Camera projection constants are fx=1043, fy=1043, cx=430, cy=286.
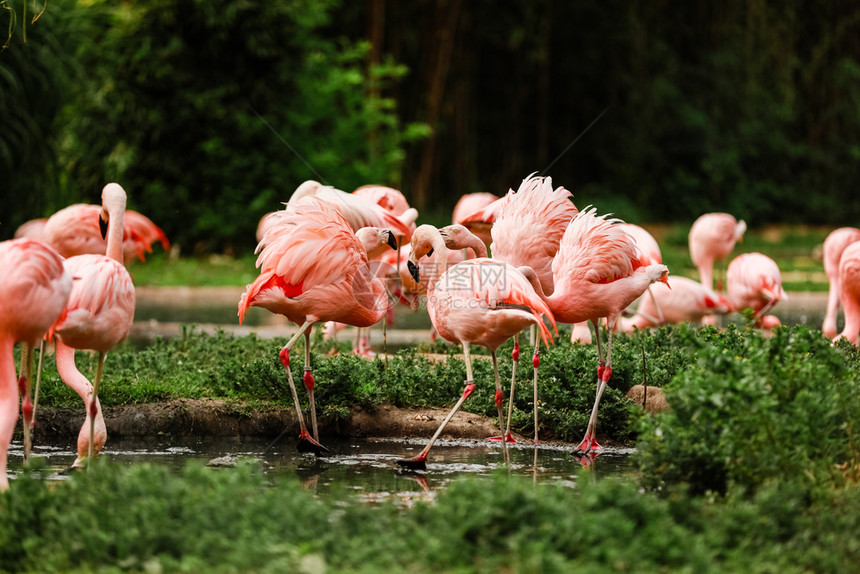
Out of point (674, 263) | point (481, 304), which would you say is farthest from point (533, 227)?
point (674, 263)

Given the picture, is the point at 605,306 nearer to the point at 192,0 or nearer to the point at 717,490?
the point at 717,490

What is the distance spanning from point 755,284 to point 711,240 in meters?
1.26

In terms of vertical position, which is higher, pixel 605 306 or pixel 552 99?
pixel 552 99

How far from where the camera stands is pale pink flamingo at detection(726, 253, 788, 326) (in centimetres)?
919

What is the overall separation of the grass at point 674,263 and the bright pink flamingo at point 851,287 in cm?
463

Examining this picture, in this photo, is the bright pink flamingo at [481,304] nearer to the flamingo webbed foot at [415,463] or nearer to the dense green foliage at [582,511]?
the flamingo webbed foot at [415,463]

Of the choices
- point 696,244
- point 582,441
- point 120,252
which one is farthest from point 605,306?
point 696,244

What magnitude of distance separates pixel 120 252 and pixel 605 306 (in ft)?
8.82

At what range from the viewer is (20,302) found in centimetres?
412

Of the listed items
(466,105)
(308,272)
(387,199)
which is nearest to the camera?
(308,272)

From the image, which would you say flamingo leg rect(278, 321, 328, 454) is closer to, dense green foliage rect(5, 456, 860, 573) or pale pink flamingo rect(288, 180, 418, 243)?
pale pink flamingo rect(288, 180, 418, 243)

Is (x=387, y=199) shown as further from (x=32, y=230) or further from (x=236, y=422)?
(x=32, y=230)

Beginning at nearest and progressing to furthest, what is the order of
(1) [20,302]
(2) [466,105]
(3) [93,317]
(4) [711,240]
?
(1) [20,302], (3) [93,317], (4) [711,240], (2) [466,105]

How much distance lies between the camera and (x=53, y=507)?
348cm
